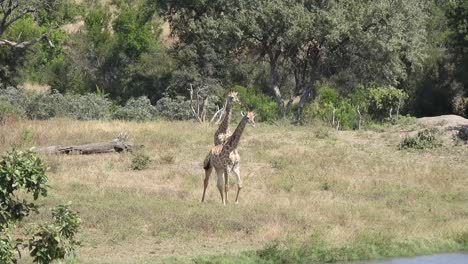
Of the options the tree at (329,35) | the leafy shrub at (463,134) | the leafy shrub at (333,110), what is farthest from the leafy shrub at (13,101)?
the leafy shrub at (463,134)

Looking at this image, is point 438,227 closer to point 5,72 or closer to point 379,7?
point 379,7

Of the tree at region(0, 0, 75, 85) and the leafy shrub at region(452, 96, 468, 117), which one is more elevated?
the tree at region(0, 0, 75, 85)

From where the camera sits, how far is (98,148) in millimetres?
28172

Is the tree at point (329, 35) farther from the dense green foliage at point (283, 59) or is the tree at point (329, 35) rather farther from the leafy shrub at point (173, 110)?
the leafy shrub at point (173, 110)

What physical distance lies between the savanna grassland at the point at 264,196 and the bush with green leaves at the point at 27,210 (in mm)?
4371

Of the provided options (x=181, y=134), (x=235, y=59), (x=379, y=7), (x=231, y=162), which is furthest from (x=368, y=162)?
(x=235, y=59)

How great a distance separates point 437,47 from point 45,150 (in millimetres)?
28690

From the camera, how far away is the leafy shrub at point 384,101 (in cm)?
3969

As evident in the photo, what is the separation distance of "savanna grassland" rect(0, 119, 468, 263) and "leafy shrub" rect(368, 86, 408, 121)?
238 inches

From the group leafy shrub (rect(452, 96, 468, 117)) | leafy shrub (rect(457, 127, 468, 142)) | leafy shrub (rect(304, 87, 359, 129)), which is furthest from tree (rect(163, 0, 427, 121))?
leafy shrub (rect(457, 127, 468, 142))

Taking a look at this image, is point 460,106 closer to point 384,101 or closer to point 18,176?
point 384,101

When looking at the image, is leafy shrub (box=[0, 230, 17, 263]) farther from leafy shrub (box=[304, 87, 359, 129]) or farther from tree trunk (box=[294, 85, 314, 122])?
tree trunk (box=[294, 85, 314, 122])

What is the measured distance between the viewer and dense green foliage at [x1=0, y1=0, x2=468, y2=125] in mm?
40438

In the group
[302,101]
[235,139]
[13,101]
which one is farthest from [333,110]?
[235,139]
